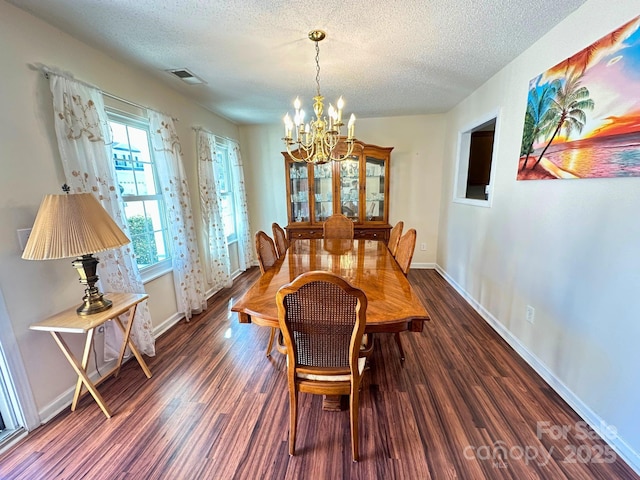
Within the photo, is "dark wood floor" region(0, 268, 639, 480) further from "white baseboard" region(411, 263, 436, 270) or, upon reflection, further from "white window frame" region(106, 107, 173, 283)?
"white baseboard" region(411, 263, 436, 270)

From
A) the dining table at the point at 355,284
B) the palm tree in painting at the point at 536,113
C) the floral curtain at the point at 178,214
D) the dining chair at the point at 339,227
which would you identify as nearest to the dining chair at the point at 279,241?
the dining table at the point at 355,284

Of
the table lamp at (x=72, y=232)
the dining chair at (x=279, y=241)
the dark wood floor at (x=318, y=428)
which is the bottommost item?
the dark wood floor at (x=318, y=428)

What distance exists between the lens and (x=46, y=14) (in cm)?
157

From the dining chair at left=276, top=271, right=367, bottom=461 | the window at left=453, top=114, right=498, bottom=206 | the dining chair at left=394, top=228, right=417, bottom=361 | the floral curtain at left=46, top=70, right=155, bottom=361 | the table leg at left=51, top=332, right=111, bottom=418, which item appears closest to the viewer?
the dining chair at left=276, top=271, right=367, bottom=461

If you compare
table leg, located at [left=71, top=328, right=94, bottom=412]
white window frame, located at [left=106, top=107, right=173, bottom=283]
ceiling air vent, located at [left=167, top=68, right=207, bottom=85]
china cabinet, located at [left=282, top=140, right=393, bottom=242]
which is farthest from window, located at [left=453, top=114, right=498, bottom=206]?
table leg, located at [left=71, top=328, right=94, bottom=412]

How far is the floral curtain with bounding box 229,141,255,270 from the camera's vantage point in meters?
4.14

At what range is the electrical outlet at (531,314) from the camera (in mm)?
2036

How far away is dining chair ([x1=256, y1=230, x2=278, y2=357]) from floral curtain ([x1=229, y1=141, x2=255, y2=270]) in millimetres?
2174

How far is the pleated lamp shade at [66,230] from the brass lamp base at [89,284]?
0.21m

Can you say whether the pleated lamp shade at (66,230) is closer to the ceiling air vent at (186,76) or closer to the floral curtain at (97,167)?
the floral curtain at (97,167)

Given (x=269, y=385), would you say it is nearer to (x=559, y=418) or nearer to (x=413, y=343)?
(x=413, y=343)

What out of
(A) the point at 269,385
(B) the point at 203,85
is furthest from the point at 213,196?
(A) the point at 269,385

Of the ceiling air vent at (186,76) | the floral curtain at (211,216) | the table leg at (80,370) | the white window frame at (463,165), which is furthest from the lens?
the floral curtain at (211,216)

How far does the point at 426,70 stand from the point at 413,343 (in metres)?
2.50
